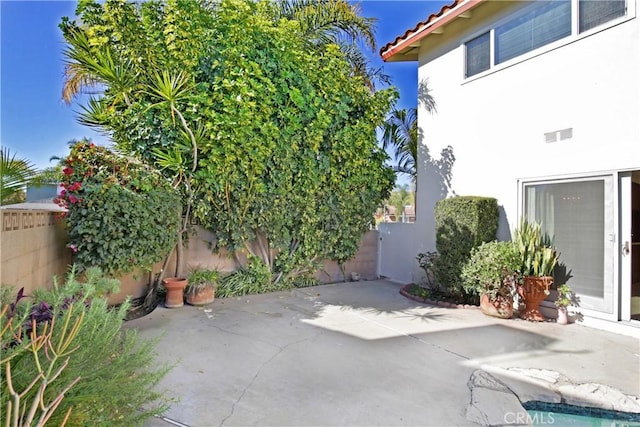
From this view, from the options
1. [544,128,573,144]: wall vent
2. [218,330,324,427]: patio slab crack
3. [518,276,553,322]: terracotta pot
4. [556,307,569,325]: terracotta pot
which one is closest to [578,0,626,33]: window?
[544,128,573,144]: wall vent

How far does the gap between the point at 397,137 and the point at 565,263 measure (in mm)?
5894

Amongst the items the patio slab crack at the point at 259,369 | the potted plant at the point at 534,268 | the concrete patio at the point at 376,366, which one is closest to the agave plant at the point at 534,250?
the potted plant at the point at 534,268

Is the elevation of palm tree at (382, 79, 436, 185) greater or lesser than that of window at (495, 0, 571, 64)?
lesser

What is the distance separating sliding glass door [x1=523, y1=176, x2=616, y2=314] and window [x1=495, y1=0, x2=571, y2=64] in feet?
8.53

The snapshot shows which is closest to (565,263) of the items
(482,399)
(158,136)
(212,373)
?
(482,399)

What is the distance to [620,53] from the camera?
16.8ft

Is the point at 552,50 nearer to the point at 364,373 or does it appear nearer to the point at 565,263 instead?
the point at 565,263

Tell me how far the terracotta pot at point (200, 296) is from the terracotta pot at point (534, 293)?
565cm

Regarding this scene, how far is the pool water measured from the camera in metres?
3.09

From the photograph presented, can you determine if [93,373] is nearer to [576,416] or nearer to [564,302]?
[576,416]

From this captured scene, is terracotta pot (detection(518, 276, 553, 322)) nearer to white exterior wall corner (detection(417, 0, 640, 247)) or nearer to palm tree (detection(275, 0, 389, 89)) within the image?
white exterior wall corner (detection(417, 0, 640, 247))

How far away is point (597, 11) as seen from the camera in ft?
17.8

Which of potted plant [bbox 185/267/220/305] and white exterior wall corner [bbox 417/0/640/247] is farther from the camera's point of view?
potted plant [bbox 185/267/220/305]

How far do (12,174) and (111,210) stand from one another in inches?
70.5
